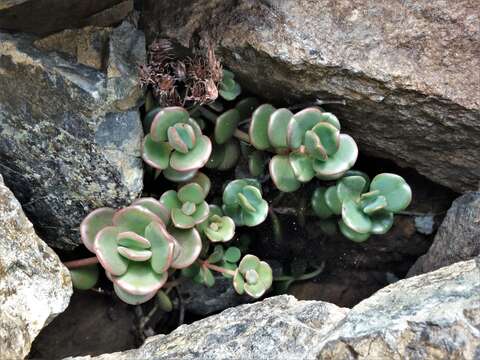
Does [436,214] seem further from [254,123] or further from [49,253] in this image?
[49,253]

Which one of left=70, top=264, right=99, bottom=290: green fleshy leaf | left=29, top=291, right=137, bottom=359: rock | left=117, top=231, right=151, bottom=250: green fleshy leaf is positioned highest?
left=117, top=231, right=151, bottom=250: green fleshy leaf

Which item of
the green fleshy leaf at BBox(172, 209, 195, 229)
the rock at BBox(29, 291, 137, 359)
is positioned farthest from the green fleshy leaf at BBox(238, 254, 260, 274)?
the rock at BBox(29, 291, 137, 359)

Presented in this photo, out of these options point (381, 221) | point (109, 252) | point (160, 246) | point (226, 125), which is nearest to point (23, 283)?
point (109, 252)

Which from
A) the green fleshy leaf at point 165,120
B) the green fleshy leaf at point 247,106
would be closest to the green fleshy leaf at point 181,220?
the green fleshy leaf at point 165,120

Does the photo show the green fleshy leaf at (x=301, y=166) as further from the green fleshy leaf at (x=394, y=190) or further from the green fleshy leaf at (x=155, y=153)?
the green fleshy leaf at (x=155, y=153)

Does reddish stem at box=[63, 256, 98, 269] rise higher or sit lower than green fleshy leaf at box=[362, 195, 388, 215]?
lower

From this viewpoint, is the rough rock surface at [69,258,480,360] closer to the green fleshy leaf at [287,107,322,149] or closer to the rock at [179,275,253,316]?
the green fleshy leaf at [287,107,322,149]
